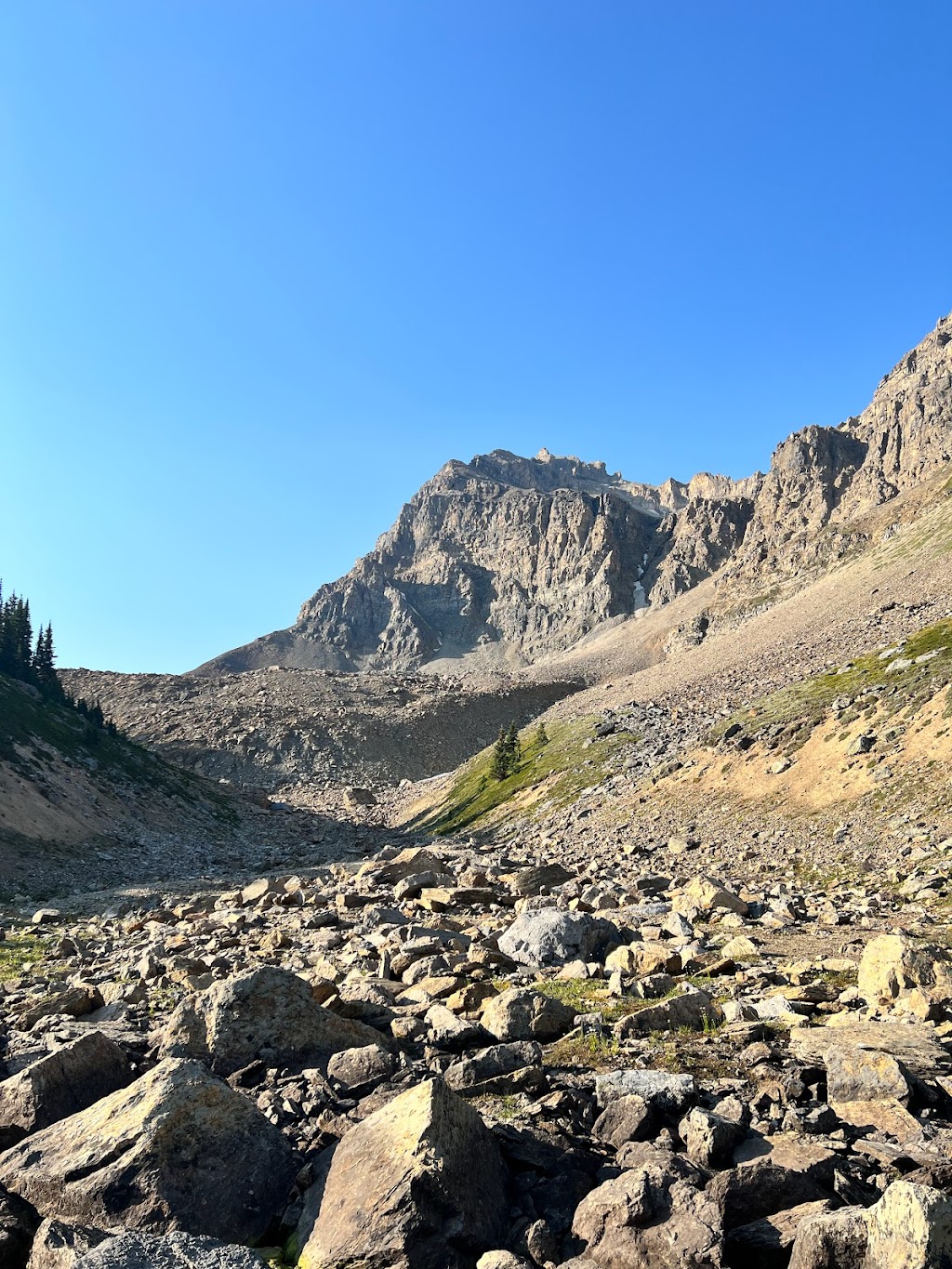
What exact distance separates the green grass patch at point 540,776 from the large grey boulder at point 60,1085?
4551 cm

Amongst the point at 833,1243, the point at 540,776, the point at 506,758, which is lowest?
the point at 540,776

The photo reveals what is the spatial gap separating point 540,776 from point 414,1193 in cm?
6317

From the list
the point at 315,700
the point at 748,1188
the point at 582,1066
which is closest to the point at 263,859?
the point at 582,1066

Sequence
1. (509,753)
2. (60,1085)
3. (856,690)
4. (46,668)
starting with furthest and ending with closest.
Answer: (46,668)
(509,753)
(856,690)
(60,1085)

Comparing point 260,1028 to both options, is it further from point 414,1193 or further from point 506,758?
point 506,758

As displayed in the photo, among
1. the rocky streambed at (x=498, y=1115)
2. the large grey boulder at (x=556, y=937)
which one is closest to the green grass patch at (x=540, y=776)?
the large grey boulder at (x=556, y=937)

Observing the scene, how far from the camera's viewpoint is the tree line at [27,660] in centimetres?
9752

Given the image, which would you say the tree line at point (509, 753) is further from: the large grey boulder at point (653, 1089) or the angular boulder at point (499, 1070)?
the large grey boulder at point (653, 1089)

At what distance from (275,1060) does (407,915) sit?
11622 mm

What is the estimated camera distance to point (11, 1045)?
11.2m

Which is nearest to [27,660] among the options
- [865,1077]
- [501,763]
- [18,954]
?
[501,763]

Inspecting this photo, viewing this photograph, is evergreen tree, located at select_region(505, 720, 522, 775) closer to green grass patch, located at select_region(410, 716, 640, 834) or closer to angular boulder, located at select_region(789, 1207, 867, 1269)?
green grass patch, located at select_region(410, 716, 640, 834)

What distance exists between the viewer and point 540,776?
68062mm

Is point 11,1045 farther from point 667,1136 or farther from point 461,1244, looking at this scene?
point 667,1136
